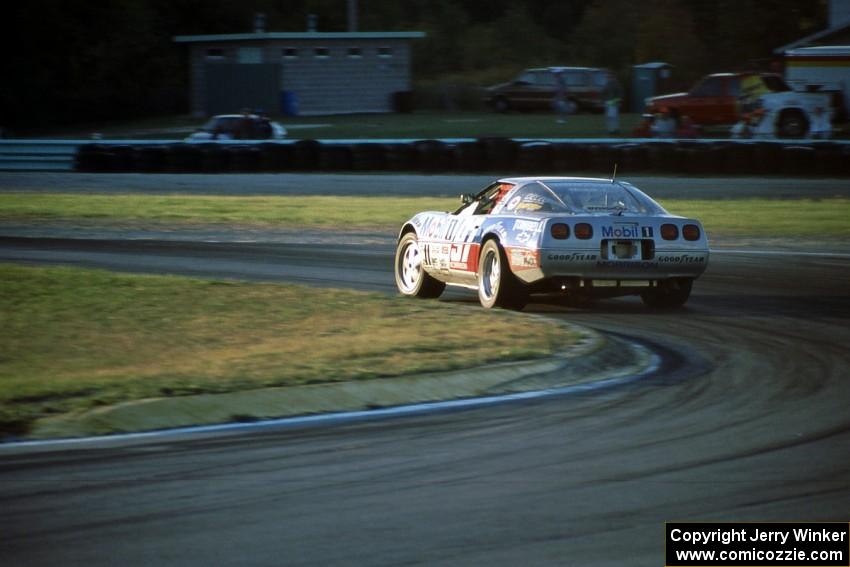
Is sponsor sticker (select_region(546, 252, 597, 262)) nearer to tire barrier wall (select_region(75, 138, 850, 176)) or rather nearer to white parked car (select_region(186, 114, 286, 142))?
tire barrier wall (select_region(75, 138, 850, 176))

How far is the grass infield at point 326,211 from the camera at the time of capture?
70.6 ft

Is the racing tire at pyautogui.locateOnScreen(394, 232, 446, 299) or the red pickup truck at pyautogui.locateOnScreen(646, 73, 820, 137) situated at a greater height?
the red pickup truck at pyautogui.locateOnScreen(646, 73, 820, 137)

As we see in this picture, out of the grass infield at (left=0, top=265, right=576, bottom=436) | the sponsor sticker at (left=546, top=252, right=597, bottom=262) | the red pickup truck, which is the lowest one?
the grass infield at (left=0, top=265, right=576, bottom=436)

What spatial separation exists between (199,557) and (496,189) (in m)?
8.70

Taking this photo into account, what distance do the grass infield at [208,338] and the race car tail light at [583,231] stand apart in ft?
3.38

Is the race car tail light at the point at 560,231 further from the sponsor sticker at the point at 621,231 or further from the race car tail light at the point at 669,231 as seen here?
the race car tail light at the point at 669,231

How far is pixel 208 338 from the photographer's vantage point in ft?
32.5

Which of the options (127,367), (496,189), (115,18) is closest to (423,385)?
(127,367)

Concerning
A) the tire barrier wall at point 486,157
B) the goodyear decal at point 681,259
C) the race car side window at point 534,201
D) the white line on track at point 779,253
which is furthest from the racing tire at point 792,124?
the goodyear decal at point 681,259

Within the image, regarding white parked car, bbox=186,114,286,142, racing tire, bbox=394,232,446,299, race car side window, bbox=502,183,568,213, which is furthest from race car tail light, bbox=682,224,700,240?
white parked car, bbox=186,114,286,142

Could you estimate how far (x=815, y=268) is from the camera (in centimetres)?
1612

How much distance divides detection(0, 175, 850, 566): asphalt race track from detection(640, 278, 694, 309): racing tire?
321 centimetres

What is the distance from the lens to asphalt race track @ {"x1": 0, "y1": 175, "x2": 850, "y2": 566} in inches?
195

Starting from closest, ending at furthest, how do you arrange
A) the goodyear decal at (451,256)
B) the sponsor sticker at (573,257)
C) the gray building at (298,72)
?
the sponsor sticker at (573,257)
the goodyear decal at (451,256)
the gray building at (298,72)
